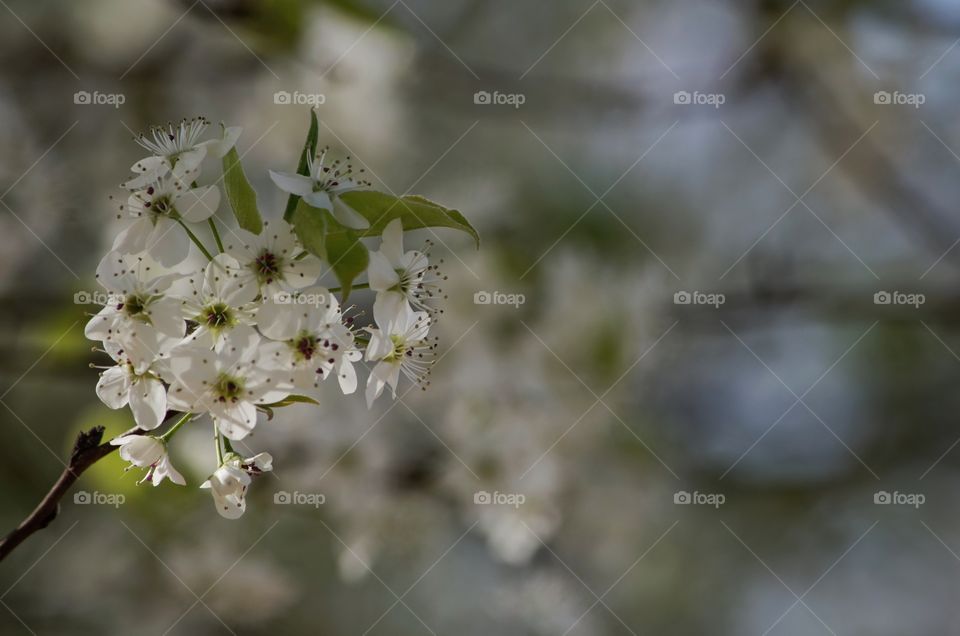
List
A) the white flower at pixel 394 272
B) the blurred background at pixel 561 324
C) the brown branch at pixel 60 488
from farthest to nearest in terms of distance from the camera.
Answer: the blurred background at pixel 561 324 → the white flower at pixel 394 272 → the brown branch at pixel 60 488

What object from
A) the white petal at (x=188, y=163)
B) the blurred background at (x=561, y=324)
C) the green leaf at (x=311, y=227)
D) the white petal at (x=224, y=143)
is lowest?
the blurred background at (x=561, y=324)

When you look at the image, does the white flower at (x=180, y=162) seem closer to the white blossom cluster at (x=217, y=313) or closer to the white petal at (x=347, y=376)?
the white blossom cluster at (x=217, y=313)

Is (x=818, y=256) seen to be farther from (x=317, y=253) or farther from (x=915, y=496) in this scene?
(x=317, y=253)

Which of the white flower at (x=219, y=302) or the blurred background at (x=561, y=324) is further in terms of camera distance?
the blurred background at (x=561, y=324)

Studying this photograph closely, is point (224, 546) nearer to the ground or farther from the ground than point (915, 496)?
nearer to the ground

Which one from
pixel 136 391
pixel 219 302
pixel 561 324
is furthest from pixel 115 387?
pixel 561 324

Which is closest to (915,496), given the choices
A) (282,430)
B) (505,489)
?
(505,489)

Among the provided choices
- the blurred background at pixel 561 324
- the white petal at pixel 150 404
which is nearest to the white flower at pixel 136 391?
the white petal at pixel 150 404
